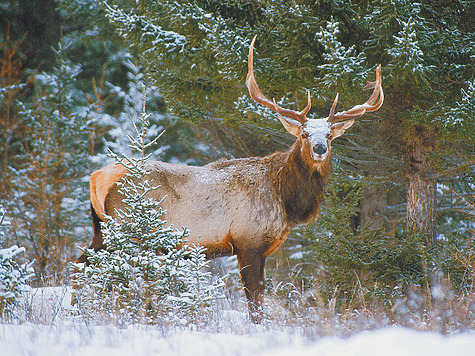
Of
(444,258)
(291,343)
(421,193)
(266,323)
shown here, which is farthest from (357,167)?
(291,343)

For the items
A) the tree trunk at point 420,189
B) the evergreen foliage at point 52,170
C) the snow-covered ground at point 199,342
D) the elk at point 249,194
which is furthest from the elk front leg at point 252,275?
the evergreen foliage at point 52,170

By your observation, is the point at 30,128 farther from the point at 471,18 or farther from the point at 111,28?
the point at 471,18

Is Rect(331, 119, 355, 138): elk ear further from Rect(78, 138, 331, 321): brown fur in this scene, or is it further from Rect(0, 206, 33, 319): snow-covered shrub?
Rect(0, 206, 33, 319): snow-covered shrub

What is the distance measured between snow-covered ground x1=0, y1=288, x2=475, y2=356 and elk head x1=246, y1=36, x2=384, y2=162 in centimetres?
283

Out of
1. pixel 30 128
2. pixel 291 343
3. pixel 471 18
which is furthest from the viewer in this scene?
pixel 30 128

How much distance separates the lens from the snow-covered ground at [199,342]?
292 cm

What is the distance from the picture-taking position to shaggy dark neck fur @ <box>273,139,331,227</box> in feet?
20.5

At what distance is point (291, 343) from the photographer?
3277 mm

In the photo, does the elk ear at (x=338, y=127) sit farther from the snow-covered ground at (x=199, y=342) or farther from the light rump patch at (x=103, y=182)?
the snow-covered ground at (x=199, y=342)

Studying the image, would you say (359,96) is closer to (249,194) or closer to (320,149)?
(320,149)

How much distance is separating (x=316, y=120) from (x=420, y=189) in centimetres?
220

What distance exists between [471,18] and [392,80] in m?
1.84

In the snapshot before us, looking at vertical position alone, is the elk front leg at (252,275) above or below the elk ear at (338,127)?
below

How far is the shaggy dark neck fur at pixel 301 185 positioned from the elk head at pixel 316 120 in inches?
8.2
